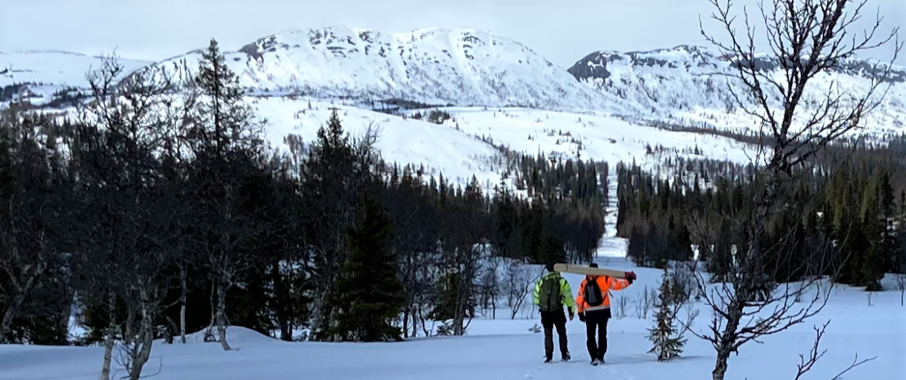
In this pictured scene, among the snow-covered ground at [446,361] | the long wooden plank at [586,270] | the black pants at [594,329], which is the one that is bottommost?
the snow-covered ground at [446,361]

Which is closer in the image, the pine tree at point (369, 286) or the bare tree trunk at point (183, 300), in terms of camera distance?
the bare tree trunk at point (183, 300)

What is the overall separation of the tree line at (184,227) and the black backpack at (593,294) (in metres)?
6.22

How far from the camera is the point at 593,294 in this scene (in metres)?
11.6

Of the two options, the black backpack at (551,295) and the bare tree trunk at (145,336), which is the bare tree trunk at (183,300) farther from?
the black backpack at (551,295)

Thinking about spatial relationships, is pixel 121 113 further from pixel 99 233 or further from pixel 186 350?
pixel 186 350

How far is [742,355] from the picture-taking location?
13.2m

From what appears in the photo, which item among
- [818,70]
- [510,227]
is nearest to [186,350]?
[818,70]

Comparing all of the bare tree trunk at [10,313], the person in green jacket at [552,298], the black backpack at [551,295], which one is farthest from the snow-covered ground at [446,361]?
the black backpack at [551,295]

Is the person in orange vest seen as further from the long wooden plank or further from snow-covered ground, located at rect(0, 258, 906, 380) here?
the long wooden plank

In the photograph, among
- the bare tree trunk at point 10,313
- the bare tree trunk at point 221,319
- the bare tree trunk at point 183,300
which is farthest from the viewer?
the bare tree trunk at point 221,319

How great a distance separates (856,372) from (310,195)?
1847 centimetres

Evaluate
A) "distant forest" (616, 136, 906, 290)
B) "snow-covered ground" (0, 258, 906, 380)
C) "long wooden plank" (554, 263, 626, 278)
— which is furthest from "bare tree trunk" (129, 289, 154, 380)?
"distant forest" (616, 136, 906, 290)

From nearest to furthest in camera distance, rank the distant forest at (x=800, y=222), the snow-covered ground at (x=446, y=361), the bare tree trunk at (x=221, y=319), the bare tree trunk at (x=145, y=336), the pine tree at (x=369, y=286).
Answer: the distant forest at (x=800, y=222), the bare tree trunk at (x=145, y=336), the snow-covered ground at (x=446, y=361), the bare tree trunk at (x=221, y=319), the pine tree at (x=369, y=286)

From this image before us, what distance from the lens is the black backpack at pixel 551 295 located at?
38.5 ft
